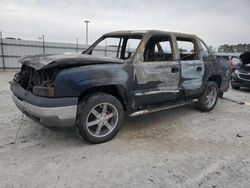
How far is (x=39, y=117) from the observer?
314cm

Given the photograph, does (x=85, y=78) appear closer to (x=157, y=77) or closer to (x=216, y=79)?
(x=157, y=77)

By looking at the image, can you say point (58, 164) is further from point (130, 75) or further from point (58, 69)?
point (130, 75)

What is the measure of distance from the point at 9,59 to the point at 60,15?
14.7ft

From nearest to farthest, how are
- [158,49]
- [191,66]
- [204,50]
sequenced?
[191,66] → [158,49] → [204,50]

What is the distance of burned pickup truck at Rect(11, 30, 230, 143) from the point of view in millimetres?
3141

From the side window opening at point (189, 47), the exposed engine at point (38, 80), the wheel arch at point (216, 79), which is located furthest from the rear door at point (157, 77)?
the wheel arch at point (216, 79)

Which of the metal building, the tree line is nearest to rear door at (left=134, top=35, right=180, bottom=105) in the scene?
the metal building

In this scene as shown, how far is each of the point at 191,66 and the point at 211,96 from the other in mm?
1363

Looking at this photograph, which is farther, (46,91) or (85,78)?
(85,78)

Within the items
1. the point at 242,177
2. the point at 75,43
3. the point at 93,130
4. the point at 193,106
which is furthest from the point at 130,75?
the point at 75,43

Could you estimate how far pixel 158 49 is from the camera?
5.14 metres

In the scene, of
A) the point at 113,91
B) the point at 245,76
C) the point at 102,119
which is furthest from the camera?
the point at 245,76

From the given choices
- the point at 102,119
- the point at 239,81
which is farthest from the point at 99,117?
the point at 239,81

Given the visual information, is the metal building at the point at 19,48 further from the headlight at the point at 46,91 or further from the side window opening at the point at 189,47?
the headlight at the point at 46,91
